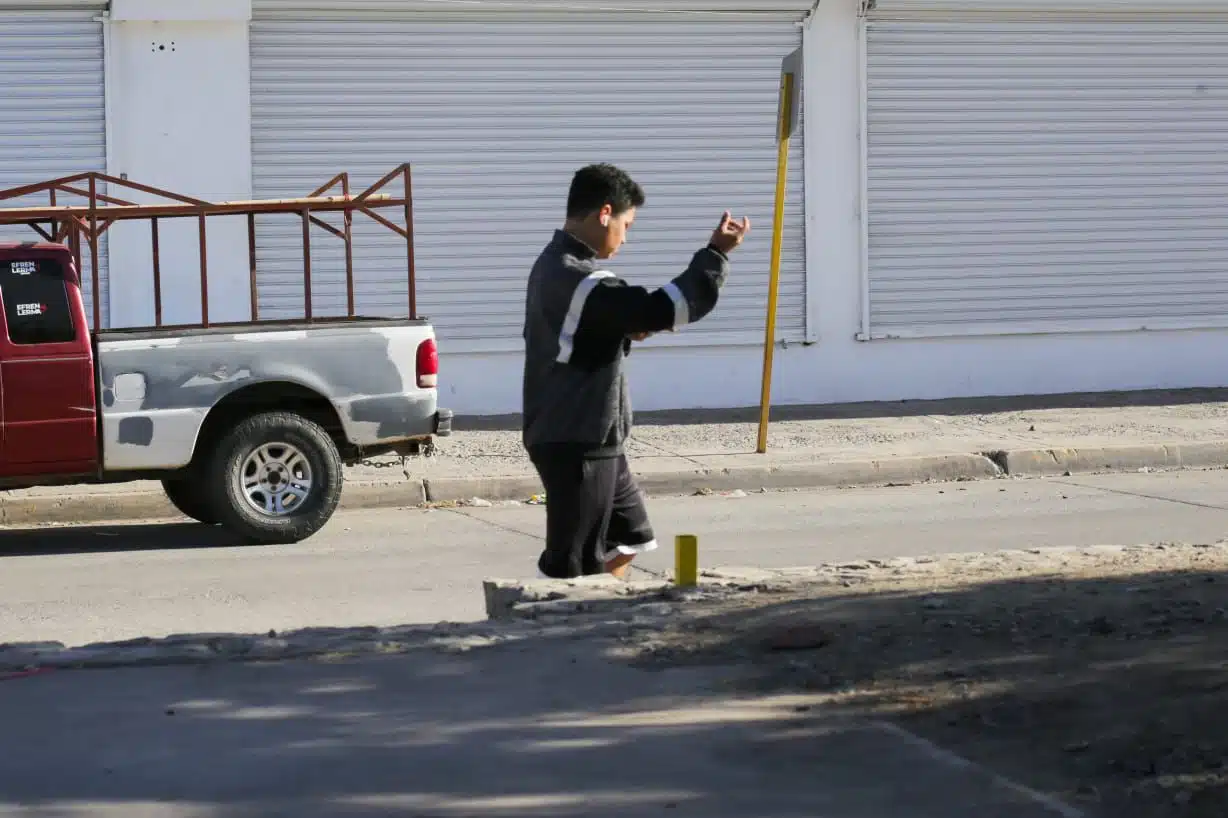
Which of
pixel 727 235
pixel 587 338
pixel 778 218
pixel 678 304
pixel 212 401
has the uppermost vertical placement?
pixel 778 218

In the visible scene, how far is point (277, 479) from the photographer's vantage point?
36.4ft

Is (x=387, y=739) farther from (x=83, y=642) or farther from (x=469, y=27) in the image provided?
(x=469, y=27)

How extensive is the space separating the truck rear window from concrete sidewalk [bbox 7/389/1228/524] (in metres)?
2.07

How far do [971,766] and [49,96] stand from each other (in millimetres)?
13814

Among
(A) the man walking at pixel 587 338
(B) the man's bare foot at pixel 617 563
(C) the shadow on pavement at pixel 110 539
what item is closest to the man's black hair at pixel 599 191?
(A) the man walking at pixel 587 338

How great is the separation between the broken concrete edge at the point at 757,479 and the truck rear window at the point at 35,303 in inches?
81.7

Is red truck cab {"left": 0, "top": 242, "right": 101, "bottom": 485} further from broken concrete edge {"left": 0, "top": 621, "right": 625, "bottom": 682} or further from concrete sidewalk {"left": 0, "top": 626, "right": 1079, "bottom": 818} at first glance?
concrete sidewalk {"left": 0, "top": 626, "right": 1079, "bottom": 818}

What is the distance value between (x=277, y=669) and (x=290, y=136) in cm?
1181

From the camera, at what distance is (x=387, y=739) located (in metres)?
5.04

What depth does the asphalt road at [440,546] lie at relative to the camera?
28.7 ft

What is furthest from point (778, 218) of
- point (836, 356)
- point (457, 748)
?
point (457, 748)

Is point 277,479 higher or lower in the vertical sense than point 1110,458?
higher

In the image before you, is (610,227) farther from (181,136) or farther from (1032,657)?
(181,136)

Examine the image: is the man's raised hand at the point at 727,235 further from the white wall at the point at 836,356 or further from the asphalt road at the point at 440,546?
the white wall at the point at 836,356
